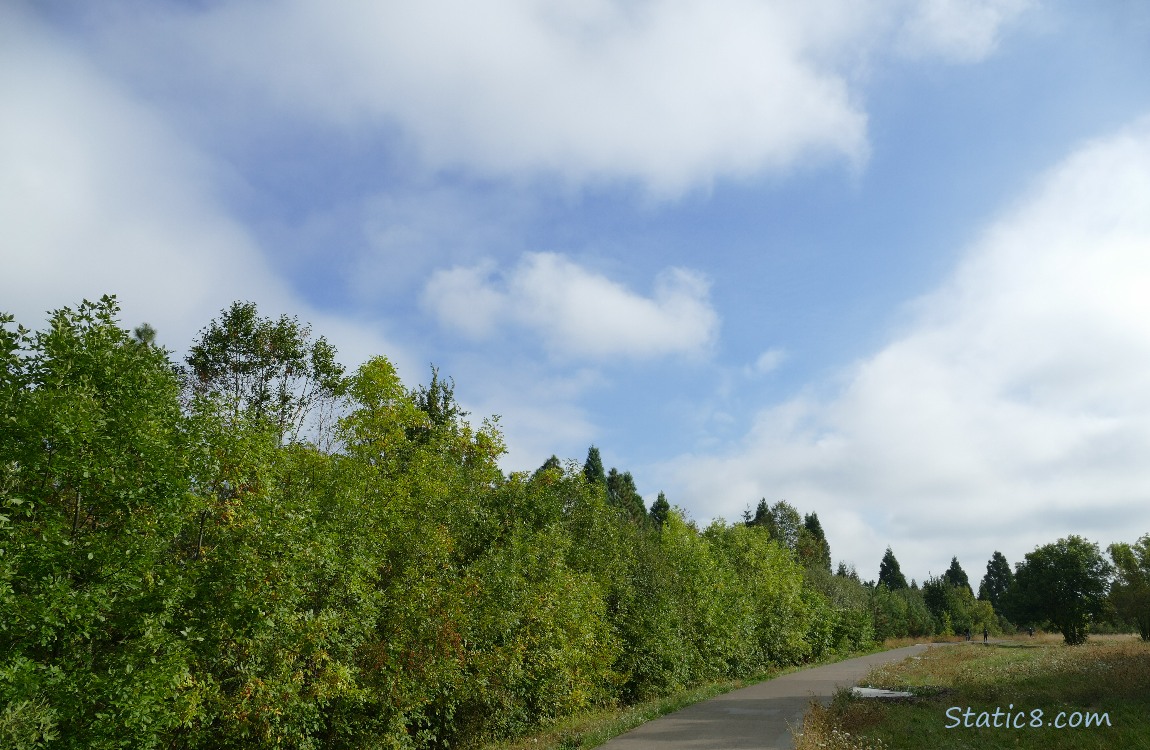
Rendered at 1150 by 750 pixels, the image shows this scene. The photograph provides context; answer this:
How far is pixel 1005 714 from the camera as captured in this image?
16266 millimetres

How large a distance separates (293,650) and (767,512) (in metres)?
94.8

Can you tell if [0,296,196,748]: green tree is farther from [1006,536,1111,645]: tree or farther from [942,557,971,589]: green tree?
[942,557,971,589]: green tree

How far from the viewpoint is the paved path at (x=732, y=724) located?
15.0 m

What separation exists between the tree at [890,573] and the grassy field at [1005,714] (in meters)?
108

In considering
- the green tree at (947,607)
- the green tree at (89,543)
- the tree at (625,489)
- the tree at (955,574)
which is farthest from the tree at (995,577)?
the green tree at (89,543)

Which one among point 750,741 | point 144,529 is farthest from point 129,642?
point 750,741

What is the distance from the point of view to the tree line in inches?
359

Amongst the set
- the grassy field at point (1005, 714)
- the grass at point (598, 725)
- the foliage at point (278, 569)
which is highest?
the foliage at point (278, 569)

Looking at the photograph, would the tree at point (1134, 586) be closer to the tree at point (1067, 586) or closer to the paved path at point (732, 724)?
the tree at point (1067, 586)

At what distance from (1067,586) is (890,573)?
69032 millimetres

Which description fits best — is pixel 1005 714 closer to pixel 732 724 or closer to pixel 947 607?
pixel 732 724

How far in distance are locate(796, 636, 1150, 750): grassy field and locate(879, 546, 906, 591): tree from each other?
10827 centimetres

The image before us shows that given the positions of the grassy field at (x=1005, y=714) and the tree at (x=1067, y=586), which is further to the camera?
the tree at (x=1067, y=586)

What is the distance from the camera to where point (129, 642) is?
32.6 feet
